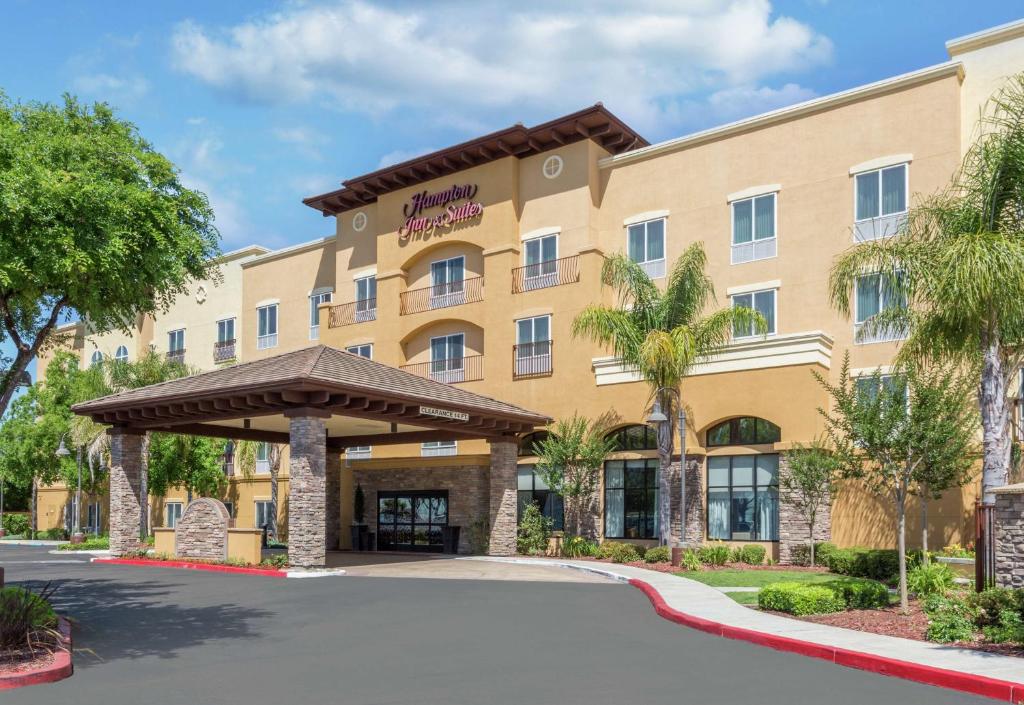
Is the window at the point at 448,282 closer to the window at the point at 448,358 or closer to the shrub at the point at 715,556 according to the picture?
the window at the point at 448,358

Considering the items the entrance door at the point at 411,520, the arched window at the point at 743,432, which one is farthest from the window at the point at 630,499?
the entrance door at the point at 411,520

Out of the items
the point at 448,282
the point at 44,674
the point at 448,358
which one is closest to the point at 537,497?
the point at 448,358

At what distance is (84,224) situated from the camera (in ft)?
42.8

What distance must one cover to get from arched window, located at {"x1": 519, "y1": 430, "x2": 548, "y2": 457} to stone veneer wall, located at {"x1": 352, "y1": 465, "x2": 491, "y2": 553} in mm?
1568

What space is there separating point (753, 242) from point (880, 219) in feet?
14.3

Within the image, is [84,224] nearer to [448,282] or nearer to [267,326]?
[448,282]

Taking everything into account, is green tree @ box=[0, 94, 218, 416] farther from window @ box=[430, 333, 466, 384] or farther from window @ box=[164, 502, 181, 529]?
window @ box=[164, 502, 181, 529]

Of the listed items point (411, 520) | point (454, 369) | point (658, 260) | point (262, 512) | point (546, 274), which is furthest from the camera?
point (262, 512)

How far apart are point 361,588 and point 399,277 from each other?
851 inches

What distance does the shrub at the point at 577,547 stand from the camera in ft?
101

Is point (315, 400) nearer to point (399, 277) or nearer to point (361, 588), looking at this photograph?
point (361, 588)

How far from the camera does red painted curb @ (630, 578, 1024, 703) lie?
9.62 meters

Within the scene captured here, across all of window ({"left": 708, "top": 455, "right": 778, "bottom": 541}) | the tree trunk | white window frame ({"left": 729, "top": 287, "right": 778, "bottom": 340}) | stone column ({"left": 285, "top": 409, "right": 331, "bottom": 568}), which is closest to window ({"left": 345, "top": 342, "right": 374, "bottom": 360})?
white window frame ({"left": 729, "top": 287, "right": 778, "bottom": 340})

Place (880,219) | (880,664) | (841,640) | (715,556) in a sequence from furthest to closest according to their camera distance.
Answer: (880,219)
(715,556)
(841,640)
(880,664)
